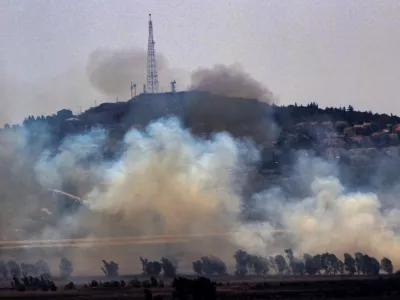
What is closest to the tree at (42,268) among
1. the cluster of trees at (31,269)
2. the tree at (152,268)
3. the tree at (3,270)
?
the cluster of trees at (31,269)

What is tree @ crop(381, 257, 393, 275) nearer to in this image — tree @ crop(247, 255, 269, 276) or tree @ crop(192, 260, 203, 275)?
tree @ crop(247, 255, 269, 276)

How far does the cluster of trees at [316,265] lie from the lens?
170500 mm

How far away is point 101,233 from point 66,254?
9.37 metres

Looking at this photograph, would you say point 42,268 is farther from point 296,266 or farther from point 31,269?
point 296,266

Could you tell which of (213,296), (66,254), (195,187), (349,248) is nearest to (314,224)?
(349,248)

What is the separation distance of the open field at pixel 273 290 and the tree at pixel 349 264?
6464mm

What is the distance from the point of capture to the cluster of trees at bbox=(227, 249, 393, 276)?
170 meters

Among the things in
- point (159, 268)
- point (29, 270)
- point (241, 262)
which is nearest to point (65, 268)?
point (29, 270)

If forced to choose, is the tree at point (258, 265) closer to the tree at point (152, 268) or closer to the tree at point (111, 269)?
the tree at point (152, 268)

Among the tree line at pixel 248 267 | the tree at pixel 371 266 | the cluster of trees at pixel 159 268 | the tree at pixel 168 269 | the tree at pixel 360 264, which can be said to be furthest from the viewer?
the tree at pixel 360 264

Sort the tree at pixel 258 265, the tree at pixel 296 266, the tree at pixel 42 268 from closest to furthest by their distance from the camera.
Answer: the tree at pixel 42 268 < the tree at pixel 258 265 < the tree at pixel 296 266

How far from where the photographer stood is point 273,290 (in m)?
151

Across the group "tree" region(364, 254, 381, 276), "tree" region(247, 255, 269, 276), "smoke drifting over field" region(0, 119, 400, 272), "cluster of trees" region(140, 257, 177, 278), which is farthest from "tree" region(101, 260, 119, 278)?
"tree" region(364, 254, 381, 276)

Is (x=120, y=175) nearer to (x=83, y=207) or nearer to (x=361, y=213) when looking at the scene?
(x=83, y=207)
